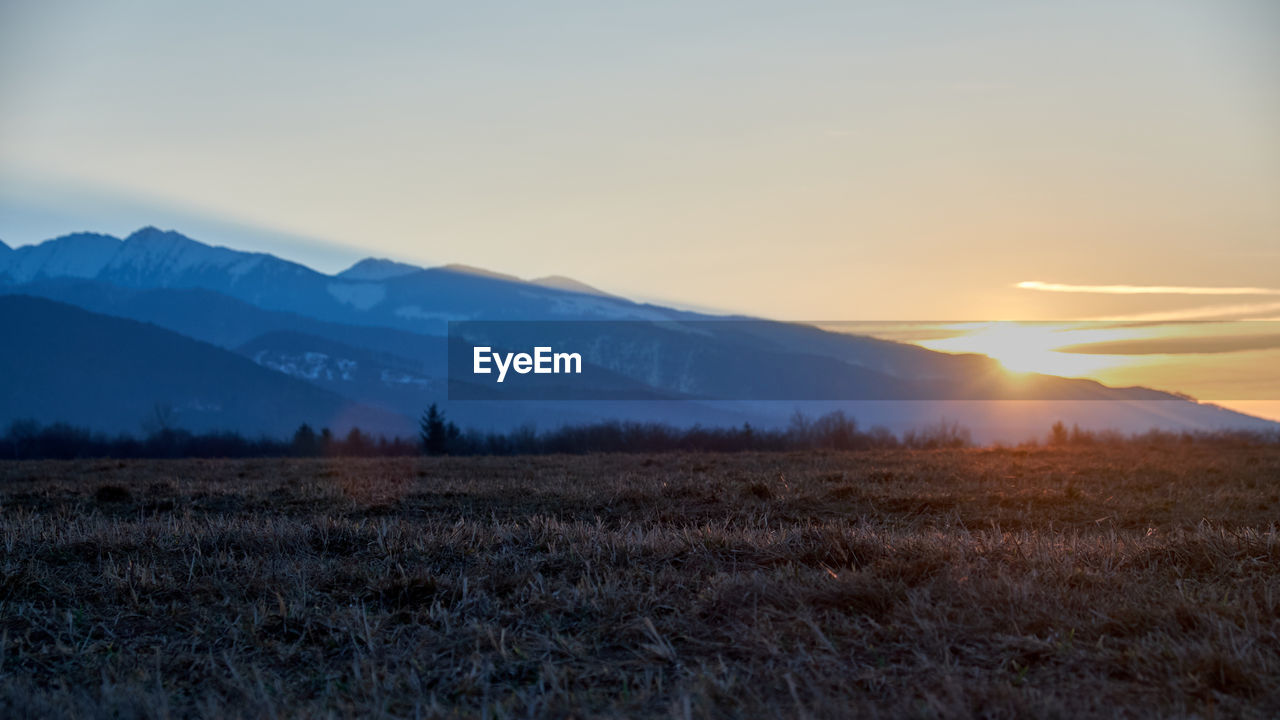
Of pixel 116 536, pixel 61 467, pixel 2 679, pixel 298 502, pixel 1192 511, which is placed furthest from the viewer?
pixel 61 467

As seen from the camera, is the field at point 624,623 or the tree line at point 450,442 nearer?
the field at point 624,623

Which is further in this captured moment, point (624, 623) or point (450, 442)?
point (450, 442)

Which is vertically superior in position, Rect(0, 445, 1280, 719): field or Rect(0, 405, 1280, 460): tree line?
Rect(0, 445, 1280, 719): field

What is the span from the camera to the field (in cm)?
485

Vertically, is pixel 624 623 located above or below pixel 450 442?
above

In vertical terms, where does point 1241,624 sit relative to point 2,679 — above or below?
above

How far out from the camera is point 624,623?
589 centimetres

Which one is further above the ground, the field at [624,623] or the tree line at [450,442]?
the field at [624,623]

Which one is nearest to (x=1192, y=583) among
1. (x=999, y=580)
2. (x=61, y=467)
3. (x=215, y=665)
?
(x=999, y=580)

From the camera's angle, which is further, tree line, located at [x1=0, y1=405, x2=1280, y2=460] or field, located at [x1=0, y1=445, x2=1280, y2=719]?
tree line, located at [x1=0, y1=405, x2=1280, y2=460]

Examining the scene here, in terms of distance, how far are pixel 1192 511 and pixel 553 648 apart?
10544mm

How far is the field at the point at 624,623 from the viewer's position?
4.85 metres

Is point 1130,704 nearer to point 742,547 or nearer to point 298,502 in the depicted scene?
point 742,547

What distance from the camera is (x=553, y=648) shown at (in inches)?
220
